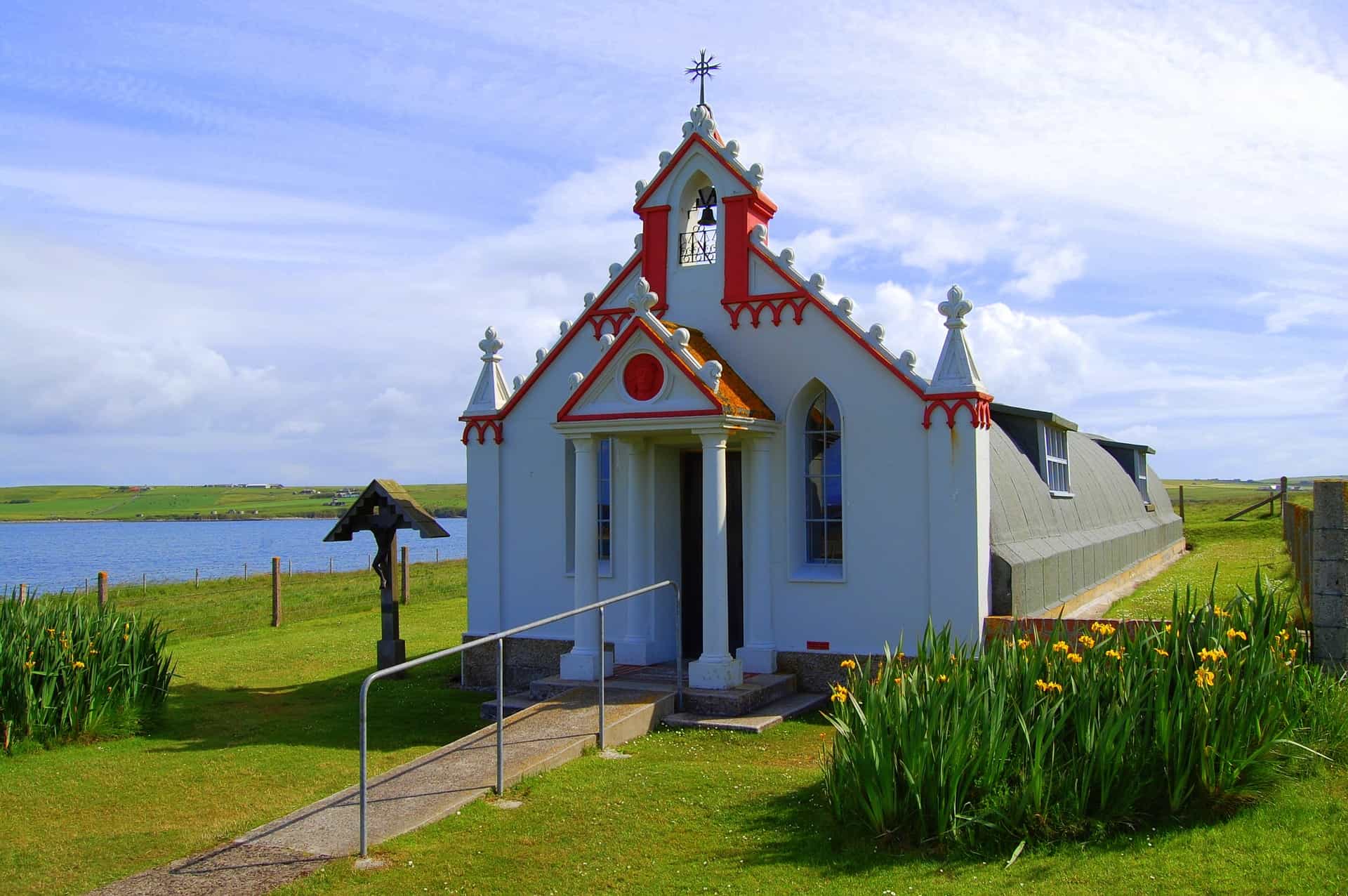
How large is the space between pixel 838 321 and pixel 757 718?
16.6ft

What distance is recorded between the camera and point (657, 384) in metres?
13.1

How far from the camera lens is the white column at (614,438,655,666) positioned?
45.9 ft

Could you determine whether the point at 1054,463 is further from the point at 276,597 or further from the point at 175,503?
the point at 175,503

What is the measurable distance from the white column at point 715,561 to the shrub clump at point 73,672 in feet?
21.9

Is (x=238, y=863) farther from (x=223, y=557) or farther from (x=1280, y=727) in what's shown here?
(x=223, y=557)

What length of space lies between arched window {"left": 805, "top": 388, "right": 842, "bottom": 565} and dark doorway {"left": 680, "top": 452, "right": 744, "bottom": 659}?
42.6 inches

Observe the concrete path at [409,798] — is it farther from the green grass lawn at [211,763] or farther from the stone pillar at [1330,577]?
the stone pillar at [1330,577]

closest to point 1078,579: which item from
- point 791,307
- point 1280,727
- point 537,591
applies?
point 791,307

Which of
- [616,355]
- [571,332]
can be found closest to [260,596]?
[571,332]

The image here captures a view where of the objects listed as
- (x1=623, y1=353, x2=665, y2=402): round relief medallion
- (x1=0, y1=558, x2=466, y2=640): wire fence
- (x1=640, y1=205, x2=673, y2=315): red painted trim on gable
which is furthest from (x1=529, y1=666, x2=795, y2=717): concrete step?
(x1=0, y1=558, x2=466, y2=640): wire fence

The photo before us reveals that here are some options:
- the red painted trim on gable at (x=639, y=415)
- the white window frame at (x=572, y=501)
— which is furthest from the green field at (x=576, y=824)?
the red painted trim on gable at (x=639, y=415)

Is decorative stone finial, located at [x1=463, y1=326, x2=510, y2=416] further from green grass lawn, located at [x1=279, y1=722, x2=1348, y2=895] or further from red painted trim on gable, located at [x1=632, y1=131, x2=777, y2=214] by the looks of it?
green grass lawn, located at [x1=279, y1=722, x2=1348, y2=895]

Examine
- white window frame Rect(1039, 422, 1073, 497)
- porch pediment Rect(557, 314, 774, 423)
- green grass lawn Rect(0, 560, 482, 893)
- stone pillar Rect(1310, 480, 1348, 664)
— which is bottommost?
green grass lawn Rect(0, 560, 482, 893)

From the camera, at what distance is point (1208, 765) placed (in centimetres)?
707
